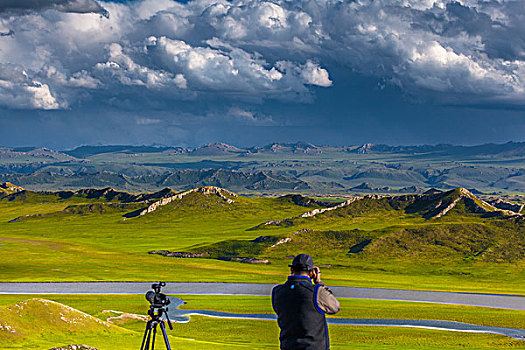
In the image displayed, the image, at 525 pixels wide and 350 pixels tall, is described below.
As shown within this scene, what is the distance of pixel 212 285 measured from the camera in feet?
428

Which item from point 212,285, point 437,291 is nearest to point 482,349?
point 437,291

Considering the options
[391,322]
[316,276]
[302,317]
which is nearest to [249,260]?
[391,322]

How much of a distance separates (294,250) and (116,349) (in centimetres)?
15804

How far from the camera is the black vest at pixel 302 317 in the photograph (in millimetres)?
17141

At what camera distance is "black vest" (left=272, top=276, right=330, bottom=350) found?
17.1m

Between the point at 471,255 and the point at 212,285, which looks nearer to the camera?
the point at 212,285

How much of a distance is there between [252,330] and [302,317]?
57.7 meters

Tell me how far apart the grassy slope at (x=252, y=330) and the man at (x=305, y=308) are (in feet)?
93.8

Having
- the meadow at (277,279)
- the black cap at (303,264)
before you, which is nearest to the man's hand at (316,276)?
the black cap at (303,264)

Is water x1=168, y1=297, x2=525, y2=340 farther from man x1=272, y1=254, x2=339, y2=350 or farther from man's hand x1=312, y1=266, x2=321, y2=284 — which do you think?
man's hand x1=312, y1=266, x2=321, y2=284

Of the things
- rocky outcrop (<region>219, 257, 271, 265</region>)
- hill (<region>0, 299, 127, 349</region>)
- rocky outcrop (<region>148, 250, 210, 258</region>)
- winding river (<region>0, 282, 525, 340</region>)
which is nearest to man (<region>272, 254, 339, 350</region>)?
hill (<region>0, 299, 127, 349</region>)

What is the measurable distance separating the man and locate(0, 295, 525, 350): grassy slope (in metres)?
28.6

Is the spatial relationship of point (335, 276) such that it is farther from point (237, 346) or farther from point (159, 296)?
point (159, 296)

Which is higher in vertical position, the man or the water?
the water
